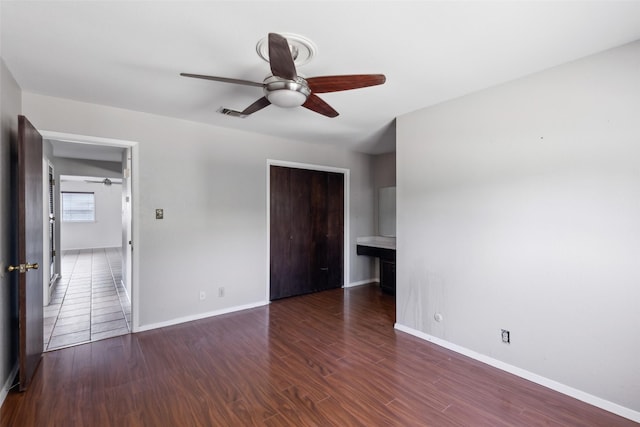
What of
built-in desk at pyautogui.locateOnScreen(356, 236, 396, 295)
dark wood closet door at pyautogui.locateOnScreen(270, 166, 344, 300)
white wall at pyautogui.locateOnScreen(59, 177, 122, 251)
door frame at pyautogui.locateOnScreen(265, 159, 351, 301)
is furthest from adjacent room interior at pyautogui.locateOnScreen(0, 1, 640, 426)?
white wall at pyautogui.locateOnScreen(59, 177, 122, 251)

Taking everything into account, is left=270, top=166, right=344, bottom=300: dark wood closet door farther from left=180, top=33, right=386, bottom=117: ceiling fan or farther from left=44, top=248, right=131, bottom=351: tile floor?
left=180, top=33, right=386, bottom=117: ceiling fan

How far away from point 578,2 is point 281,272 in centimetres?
403

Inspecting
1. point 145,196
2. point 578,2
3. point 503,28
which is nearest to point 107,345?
point 145,196

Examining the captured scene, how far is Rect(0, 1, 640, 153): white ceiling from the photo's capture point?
1589mm

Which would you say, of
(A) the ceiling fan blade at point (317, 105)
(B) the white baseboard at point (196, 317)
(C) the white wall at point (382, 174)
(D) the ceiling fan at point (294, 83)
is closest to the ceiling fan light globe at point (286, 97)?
(D) the ceiling fan at point (294, 83)

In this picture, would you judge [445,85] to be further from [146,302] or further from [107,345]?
[107,345]

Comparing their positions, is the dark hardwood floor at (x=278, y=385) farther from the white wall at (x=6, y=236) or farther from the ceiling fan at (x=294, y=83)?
the ceiling fan at (x=294, y=83)

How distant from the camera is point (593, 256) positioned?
205 centimetres

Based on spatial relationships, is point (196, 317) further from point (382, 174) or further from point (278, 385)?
point (382, 174)

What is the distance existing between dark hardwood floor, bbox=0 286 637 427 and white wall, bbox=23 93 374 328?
0.56 metres

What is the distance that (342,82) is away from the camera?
190 centimetres

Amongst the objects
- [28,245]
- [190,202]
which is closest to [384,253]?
[190,202]

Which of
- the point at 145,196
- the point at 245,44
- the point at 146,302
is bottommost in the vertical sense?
the point at 146,302

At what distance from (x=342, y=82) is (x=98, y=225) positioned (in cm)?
1090
